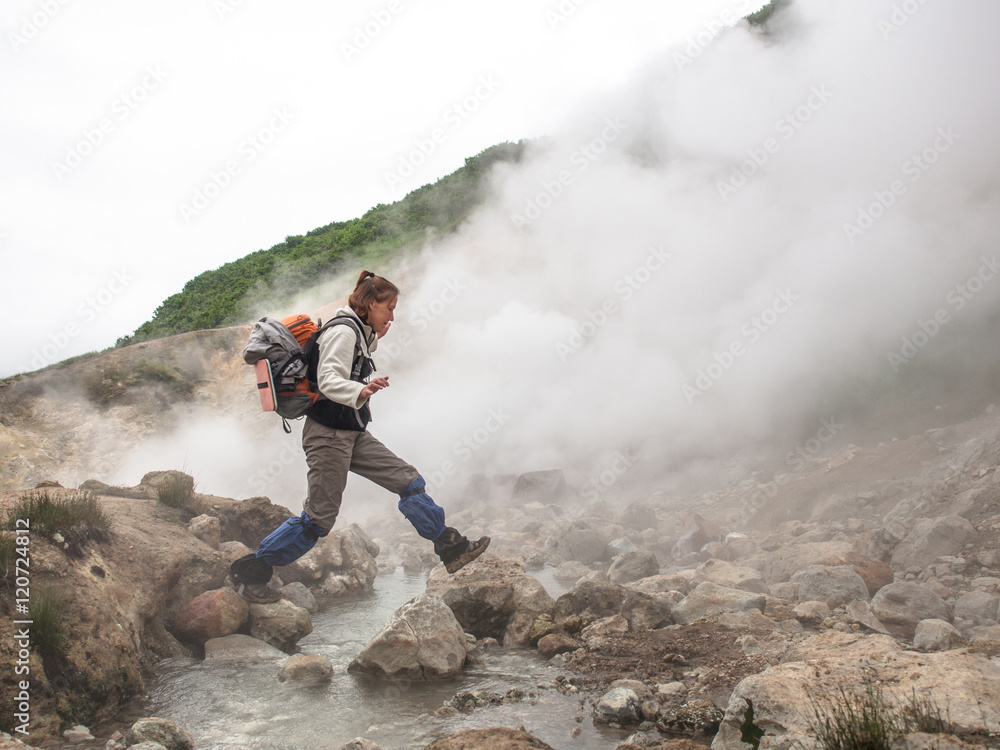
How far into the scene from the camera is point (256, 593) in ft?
12.5

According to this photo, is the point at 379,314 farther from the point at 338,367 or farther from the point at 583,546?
the point at 583,546

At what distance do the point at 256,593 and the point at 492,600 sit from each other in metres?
1.47

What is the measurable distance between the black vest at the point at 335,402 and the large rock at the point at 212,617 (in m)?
1.32

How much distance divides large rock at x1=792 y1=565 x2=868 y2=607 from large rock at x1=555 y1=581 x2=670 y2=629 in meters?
1.01

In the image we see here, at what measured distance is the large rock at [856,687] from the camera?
1917 millimetres

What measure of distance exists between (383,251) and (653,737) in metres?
20.8

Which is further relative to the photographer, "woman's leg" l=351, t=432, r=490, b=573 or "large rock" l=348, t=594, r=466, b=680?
"woman's leg" l=351, t=432, r=490, b=573

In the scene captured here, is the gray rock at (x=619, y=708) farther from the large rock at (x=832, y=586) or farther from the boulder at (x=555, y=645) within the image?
the large rock at (x=832, y=586)

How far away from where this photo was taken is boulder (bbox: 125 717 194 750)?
7.59 ft

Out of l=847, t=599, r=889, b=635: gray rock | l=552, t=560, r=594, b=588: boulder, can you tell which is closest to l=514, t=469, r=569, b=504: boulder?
l=552, t=560, r=594, b=588: boulder

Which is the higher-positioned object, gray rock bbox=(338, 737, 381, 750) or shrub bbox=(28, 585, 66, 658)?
shrub bbox=(28, 585, 66, 658)

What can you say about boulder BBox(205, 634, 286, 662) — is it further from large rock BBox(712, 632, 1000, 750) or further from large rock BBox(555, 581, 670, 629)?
large rock BBox(712, 632, 1000, 750)

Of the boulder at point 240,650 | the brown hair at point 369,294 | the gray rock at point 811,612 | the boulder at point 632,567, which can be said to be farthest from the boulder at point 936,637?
the boulder at point 240,650

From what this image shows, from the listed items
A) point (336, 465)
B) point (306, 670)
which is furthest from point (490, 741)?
point (336, 465)
